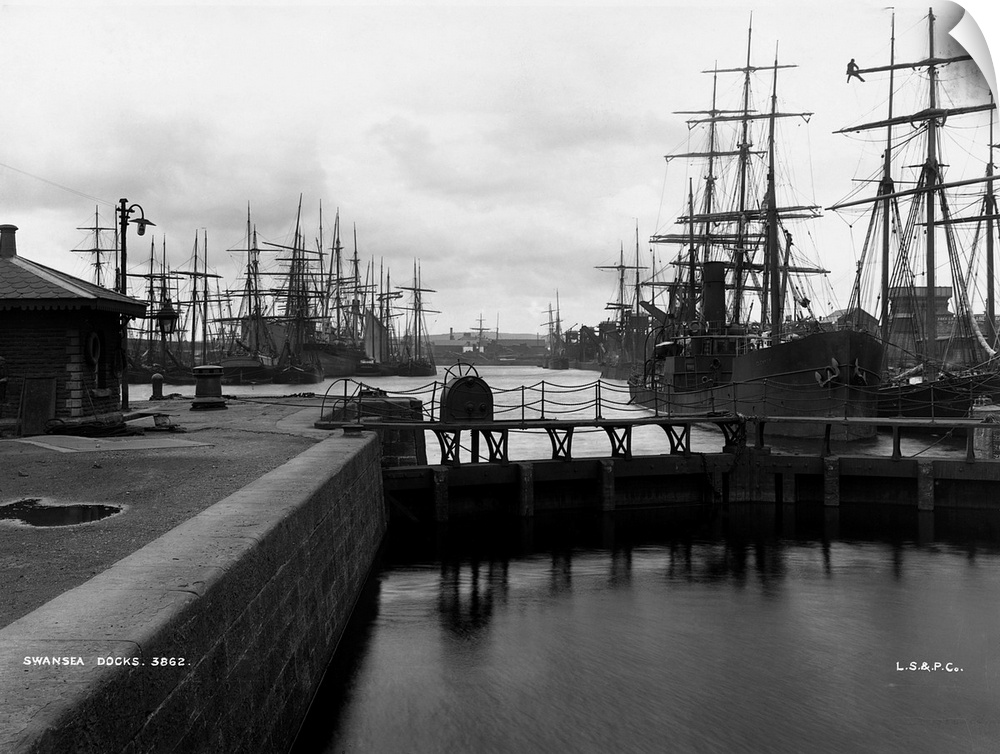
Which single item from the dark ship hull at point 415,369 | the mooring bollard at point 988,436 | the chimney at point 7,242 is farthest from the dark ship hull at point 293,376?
the mooring bollard at point 988,436

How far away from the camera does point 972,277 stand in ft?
150

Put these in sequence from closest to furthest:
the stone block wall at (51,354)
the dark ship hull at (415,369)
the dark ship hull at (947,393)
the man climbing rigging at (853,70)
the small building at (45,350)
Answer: the man climbing rigging at (853,70) → the small building at (45,350) → the stone block wall at (51,354) → the dark ship hull at (947,393) → the dark ship hull at (415,369)

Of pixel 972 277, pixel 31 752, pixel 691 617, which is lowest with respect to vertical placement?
pixel 691 617

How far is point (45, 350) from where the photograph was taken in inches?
664

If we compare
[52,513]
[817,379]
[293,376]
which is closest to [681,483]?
[52,513]

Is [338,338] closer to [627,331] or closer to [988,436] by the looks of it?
[627,331]

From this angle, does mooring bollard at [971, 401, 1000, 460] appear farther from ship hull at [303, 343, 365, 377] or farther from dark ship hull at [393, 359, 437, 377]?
dark ship hull at [393, 359, 437, 377]

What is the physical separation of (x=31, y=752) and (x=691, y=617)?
465 inches

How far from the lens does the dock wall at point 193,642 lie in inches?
145

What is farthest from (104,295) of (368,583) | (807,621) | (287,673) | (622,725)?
(807,621)

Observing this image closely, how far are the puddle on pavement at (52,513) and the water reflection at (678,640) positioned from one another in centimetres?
340

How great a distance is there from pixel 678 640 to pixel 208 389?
61.0 feet

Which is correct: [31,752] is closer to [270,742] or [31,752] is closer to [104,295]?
[270,742]

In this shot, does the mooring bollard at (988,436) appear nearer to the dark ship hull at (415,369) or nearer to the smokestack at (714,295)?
the smokestack at (714,295)
